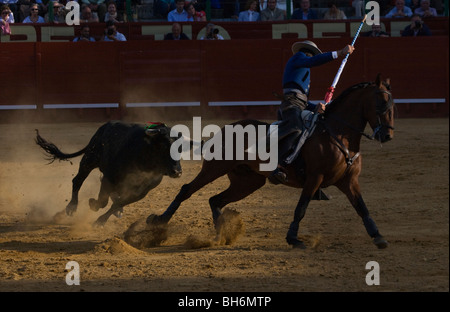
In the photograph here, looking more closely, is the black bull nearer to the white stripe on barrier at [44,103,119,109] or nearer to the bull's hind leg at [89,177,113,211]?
the bull's hind leg at [89,177,113,211]

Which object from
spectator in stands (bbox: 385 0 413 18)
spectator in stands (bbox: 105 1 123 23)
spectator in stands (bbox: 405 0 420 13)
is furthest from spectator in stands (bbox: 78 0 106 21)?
spectator in stands (bbox: 405 0 420 13)

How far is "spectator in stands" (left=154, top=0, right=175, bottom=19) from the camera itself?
46.2ft

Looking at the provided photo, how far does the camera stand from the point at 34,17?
13.9 meters

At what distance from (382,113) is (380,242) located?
3.10ft

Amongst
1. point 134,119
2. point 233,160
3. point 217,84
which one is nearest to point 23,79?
point 134,119

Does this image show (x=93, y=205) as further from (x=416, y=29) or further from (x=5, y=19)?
(x=416, y=29)

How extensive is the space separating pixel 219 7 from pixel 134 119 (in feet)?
7.92

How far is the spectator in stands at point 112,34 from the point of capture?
45.0ft

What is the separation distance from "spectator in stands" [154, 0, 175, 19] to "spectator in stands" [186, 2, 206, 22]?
34 centimetres

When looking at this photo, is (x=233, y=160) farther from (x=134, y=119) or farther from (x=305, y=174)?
(x=134, y=119)

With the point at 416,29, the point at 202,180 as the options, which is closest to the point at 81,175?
the point at 202,180

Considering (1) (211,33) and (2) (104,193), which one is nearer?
(2) (104,193)
